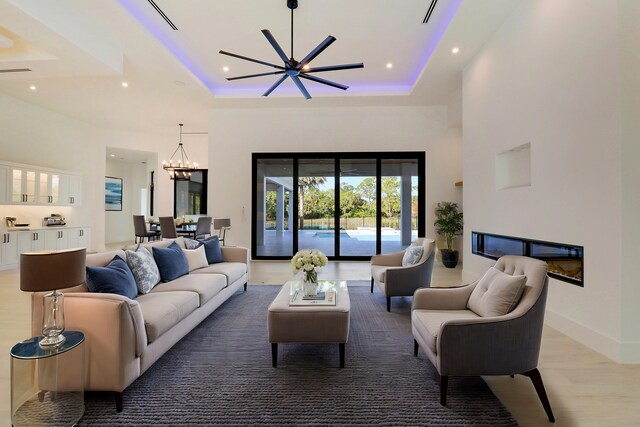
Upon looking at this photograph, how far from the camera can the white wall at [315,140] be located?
7.29m

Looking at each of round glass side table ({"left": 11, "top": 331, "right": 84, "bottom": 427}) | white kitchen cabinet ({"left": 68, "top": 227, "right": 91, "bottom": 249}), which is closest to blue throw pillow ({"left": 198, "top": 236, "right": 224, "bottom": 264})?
round glass side table ({"left": 11, "top": 331, "right": 84, "bottom": 427})

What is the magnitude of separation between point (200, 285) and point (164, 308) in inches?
29.5

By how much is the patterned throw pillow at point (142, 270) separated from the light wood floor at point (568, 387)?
1067 mm

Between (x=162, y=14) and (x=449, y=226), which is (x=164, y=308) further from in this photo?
(x=449, y=226)

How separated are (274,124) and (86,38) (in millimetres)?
3884

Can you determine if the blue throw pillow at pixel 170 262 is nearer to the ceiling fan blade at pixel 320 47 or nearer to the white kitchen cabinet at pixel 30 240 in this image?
the ceiling fan blade at pixel 320 47

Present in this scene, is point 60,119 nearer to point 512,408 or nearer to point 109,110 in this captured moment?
point 109,110

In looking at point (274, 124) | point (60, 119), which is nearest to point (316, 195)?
point (274, 124)

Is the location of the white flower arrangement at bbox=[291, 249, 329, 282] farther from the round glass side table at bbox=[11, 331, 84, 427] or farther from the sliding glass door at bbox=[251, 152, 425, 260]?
the sliding glass door at bbox=[251, 152, 425, 260]

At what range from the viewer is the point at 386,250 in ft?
24.9

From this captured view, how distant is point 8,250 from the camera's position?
6.38 m

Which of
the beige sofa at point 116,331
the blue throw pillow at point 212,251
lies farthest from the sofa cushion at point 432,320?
the blue throw pillow at point 212,251

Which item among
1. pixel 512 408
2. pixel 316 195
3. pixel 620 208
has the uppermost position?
pixel 316 195

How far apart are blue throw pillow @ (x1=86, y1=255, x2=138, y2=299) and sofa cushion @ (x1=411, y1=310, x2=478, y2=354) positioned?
94.5 inches
